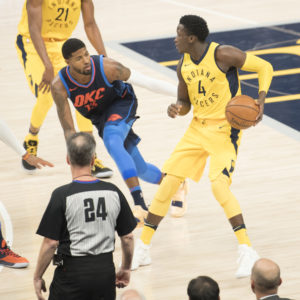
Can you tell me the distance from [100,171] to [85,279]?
3.58 meters

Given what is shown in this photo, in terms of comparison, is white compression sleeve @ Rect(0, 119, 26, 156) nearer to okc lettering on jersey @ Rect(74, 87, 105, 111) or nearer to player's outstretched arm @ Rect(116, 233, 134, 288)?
okc lettering on jersey @ Rect(74, 87, 105, 111)

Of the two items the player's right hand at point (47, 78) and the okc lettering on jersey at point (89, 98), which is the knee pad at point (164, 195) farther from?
the player's right hand at point (47, 78)

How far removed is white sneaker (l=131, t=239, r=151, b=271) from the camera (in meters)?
5.63

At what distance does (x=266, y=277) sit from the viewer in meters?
3.56

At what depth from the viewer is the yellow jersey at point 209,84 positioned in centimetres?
553

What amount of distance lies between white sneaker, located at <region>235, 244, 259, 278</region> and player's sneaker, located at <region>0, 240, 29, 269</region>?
153cm

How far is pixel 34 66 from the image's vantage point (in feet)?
24.8

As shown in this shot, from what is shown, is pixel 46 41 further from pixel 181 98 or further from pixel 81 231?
pixel 81 231

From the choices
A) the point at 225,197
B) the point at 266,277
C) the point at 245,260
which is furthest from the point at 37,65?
the point at 266,277

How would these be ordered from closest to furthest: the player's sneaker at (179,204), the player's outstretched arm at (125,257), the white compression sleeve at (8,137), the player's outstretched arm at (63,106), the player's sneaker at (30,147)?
the player's outstretched arm at (125,257) → the white compression sleeve at (8,137) → the player's outstretched arm at (63,106) → the player's sneaker at (179,204) → the player's sneaker at (30,147)

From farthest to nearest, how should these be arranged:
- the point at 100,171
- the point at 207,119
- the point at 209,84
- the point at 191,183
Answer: the point at 100,171 < the point at 191,183 < the point at 207,119 < the point at 209,84

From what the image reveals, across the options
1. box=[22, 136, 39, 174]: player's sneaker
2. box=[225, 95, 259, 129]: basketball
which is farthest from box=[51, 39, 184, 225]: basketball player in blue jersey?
box=[22, 136, 39, 174]: player's sneaker

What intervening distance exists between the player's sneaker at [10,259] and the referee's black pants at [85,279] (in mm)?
1672

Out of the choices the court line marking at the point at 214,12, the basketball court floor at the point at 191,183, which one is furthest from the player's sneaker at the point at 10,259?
the court line marking at the point at 214,12
